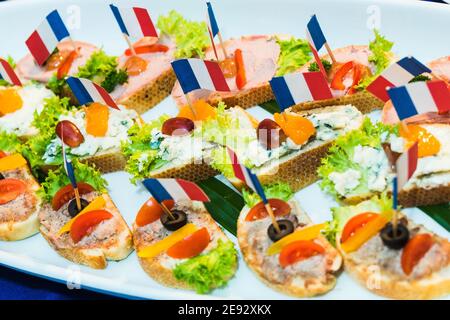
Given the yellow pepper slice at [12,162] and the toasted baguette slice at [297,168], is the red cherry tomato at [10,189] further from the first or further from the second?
the toasted baguette slice at [297,168]

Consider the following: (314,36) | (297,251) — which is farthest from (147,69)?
(297,251)

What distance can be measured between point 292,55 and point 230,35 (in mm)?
939

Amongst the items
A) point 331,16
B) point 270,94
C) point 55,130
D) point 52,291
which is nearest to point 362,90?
point 270,94

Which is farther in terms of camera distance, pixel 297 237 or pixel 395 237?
pixel 297 237

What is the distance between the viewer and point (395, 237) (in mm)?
3729

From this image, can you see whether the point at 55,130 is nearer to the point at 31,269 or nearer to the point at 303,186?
the point at 31,269

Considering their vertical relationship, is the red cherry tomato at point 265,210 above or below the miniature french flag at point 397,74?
below

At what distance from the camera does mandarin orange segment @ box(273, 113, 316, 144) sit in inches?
185

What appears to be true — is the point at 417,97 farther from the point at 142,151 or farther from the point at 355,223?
the point at 142,151

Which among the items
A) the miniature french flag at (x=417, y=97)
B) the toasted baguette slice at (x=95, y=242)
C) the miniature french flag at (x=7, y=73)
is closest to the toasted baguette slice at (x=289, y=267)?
the toasted baguette slice at (x=95, y=242)

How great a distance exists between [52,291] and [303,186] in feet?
6.61

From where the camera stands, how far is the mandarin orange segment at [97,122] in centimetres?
530

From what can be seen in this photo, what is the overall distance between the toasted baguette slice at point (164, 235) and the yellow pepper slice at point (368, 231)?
2.59ft

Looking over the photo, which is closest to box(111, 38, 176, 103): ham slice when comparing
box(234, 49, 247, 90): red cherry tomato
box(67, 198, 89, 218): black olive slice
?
box(234, 49, 247, 90): red cherry tomato
